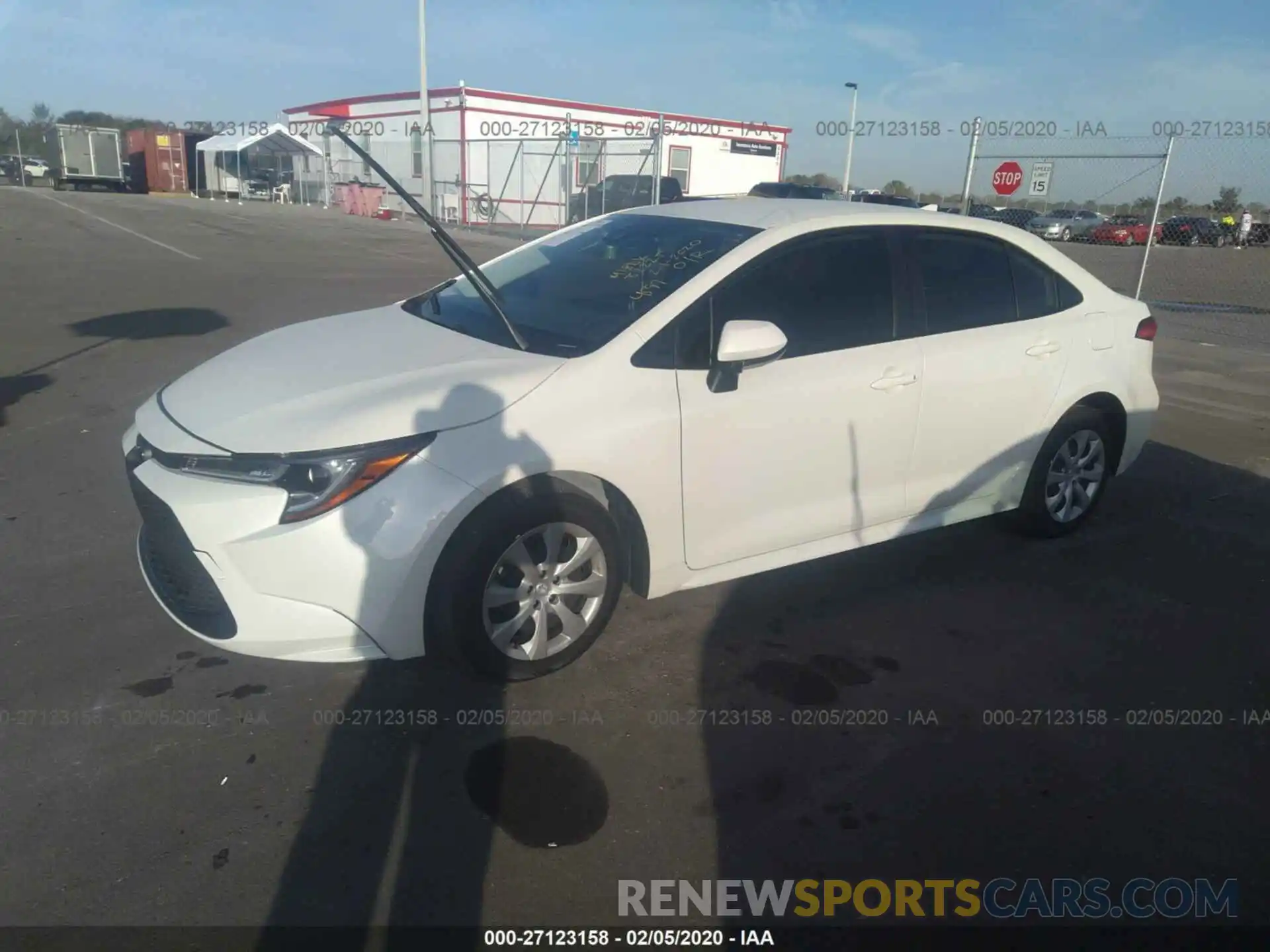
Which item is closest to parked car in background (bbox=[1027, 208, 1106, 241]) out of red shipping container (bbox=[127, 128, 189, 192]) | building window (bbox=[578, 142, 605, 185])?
building window (bbox=[578, 142, 605, 185])

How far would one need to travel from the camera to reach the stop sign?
44.3ft

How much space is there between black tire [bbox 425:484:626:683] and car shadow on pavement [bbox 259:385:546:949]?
3.4 inches

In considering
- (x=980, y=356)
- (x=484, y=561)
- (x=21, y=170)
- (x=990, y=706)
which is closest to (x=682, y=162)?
(x=980, y=356)

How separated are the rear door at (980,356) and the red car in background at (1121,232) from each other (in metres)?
28.3

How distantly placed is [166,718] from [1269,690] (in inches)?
166

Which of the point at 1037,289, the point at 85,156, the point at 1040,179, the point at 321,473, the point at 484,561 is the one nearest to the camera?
the point at 321,473

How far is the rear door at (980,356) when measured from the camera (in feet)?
13.8

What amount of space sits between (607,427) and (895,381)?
1437 millimetres

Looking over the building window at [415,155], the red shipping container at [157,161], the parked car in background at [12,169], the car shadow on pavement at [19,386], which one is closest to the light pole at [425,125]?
the building window at [415,155]

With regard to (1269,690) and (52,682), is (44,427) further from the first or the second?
(1269,690)

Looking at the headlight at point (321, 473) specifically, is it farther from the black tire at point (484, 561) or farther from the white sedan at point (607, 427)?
the black tire at point (484, 561)

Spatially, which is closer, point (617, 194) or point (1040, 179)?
point (1040, 179)

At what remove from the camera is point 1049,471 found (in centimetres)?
482

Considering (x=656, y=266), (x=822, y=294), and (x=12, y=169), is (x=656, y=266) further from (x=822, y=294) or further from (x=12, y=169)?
(x=12, y=169)
